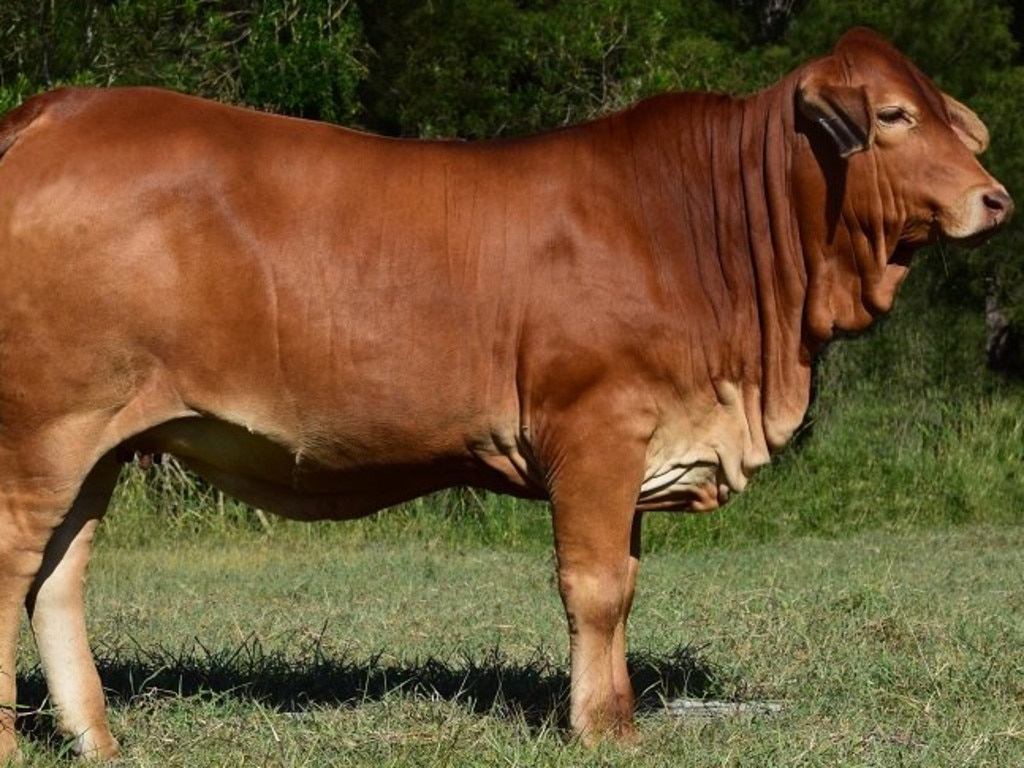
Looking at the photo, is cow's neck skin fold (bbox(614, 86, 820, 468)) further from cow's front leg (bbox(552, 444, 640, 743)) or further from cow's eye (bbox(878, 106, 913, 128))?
cow's front leg (bbox(552, 444, 640, 743))

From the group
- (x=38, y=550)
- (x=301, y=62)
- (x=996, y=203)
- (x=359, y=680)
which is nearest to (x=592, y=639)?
(x=359, y=680)

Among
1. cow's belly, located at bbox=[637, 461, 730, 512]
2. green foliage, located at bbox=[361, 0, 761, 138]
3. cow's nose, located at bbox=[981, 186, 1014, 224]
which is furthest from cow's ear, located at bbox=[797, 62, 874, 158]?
green foliage, located at bbox=[361, 0, 761, 138]

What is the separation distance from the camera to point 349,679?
6.82 metres

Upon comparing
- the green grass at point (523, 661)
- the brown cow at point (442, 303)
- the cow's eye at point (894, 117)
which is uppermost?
the cow's eye at point (894, 117)

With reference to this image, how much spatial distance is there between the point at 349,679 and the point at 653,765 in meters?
1.79

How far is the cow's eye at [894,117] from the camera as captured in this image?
5.68 metres

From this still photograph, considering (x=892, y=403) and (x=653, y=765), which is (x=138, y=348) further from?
(x=892, y=403)

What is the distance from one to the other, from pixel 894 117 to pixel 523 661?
2627 millimetres

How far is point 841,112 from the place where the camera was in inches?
221

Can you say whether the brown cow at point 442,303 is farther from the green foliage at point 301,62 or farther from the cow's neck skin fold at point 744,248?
the green foliage at point 301,62

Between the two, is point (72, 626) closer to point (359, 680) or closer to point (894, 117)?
point (359, 680)

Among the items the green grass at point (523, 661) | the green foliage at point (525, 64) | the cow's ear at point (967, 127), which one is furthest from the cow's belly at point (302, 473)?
the green foliage at point (525, 64)

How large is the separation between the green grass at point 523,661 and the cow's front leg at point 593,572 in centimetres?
15

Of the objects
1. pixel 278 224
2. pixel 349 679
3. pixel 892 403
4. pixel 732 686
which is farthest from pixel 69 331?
pixel 892 403
